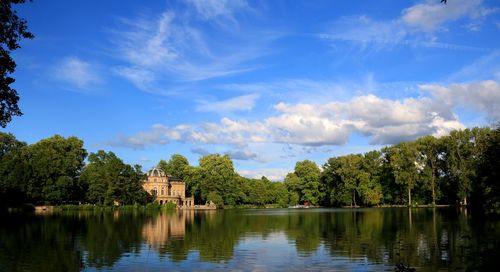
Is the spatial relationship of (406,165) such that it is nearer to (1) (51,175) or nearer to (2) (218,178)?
(2) (218,178)

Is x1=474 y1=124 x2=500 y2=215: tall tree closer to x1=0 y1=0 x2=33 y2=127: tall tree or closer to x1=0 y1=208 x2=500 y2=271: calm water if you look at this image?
x1=0 y1=208 x2=500 y2=271: calm water

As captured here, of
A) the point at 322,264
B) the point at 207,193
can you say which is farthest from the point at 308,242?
the point at 207,193

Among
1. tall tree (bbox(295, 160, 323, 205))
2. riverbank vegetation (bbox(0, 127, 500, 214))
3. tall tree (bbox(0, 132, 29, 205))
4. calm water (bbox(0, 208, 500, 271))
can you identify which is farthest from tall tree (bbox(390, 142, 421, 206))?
tall tree (bbox(0, 132, 29, 205))

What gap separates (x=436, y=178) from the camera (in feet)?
315

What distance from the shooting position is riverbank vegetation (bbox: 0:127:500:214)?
252 feet

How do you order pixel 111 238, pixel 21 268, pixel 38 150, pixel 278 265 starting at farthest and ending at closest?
pixel 38 150, pixel 111 238, pixel 278 265, pixel 21 268

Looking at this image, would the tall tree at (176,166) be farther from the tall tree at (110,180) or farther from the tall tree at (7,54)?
the tall tree at (7,54)

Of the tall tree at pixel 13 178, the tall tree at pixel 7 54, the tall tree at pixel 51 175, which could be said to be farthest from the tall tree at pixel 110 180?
the tall tree at pixel 7 54

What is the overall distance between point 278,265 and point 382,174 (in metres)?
94.7

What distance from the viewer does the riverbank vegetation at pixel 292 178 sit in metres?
76.9

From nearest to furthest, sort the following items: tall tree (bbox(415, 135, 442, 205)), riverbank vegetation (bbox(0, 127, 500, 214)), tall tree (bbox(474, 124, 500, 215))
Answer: tall tree (bbox(474, 124, 500, 215))
riverbank vegetation (bbox(0, 127, 500, 214))
tall tree (bbox(415, 135, 442, 205))

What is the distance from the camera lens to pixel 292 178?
5177 inches

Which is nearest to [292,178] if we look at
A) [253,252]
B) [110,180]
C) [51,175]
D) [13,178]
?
[110,180]

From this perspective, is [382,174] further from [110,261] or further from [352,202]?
[110,261]
